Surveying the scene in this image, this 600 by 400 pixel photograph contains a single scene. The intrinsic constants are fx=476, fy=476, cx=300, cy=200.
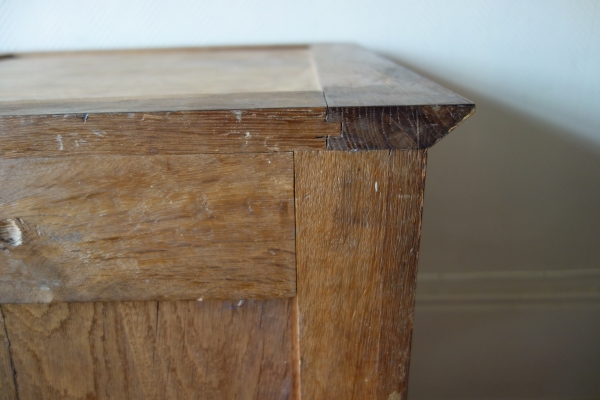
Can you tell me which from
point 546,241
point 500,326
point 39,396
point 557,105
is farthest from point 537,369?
point 39,396

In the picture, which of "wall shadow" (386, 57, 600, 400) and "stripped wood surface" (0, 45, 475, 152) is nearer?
"stripped wood surface" (0, 45, 475, 152)

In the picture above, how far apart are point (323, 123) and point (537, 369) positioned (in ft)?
2.94

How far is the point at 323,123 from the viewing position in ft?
1.02

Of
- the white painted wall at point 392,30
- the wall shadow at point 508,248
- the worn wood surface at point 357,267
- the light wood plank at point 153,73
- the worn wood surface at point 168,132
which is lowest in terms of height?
the wall shadow at point 508,248

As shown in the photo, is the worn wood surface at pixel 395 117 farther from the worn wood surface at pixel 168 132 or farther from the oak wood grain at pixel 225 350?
the oak wood grain at pixel 225 350

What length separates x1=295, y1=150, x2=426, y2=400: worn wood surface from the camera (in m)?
0.32

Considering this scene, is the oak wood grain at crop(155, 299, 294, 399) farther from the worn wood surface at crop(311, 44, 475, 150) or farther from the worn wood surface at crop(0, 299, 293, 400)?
the worn wood surface at crop(311, 44, 475, 150)

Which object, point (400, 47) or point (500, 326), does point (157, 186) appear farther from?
point (500, 326)

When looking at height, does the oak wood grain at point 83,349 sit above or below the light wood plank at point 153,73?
below

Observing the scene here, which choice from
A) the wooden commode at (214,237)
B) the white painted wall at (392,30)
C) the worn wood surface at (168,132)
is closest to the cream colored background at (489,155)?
the white painted wall at (392,30)

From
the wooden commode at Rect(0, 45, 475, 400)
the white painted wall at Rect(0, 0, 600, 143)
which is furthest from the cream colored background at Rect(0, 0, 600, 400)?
the wooden commode at Rect(0, 45, 475, 400)

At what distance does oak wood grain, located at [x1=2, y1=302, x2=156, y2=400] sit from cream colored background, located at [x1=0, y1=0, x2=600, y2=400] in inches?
22.0

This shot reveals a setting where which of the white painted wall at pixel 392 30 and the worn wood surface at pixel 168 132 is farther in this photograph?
the white painted wall at pixel 392 30

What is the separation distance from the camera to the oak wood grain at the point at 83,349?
369mm
